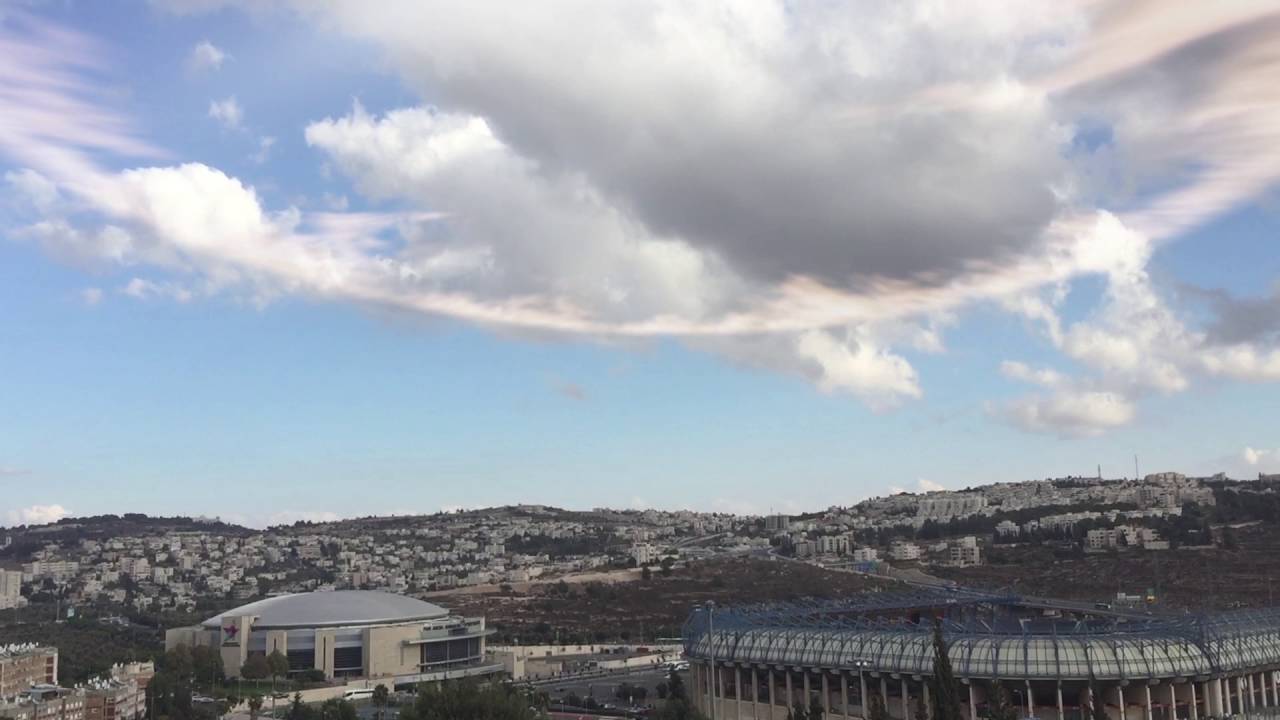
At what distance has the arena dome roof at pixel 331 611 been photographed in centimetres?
10956

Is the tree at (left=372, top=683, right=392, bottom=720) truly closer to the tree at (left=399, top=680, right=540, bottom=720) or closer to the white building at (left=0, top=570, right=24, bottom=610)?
the tree at (left=399, top=680, right=540, bottom=720)

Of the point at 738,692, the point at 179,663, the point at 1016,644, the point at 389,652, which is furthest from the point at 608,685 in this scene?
the point at 1016,644

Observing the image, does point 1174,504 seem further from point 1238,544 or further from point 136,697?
point 136,697

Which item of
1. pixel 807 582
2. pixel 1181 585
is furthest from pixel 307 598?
pixel 1181 585

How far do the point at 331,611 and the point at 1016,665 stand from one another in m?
76.3

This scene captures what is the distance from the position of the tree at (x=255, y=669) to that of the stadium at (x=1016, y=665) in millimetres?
47831

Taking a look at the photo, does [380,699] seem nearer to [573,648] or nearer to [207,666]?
[207,666]

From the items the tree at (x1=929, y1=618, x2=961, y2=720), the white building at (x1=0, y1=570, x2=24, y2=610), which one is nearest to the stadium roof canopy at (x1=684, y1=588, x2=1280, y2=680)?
the tree at (x1=929, y1=618, x2=961, y2=720)

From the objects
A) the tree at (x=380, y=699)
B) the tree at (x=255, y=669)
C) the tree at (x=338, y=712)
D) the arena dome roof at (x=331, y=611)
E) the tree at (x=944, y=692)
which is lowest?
the tree at (x=380, y=699)

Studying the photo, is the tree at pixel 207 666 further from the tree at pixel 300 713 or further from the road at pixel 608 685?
the road at pixel 608 685

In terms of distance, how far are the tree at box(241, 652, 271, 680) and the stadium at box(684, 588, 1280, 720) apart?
157ft

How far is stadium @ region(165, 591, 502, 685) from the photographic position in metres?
107

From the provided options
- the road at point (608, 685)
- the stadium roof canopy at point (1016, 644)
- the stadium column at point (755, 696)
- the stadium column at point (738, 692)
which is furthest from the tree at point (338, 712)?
the stadium column at point (755, 696)

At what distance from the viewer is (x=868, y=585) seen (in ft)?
470
